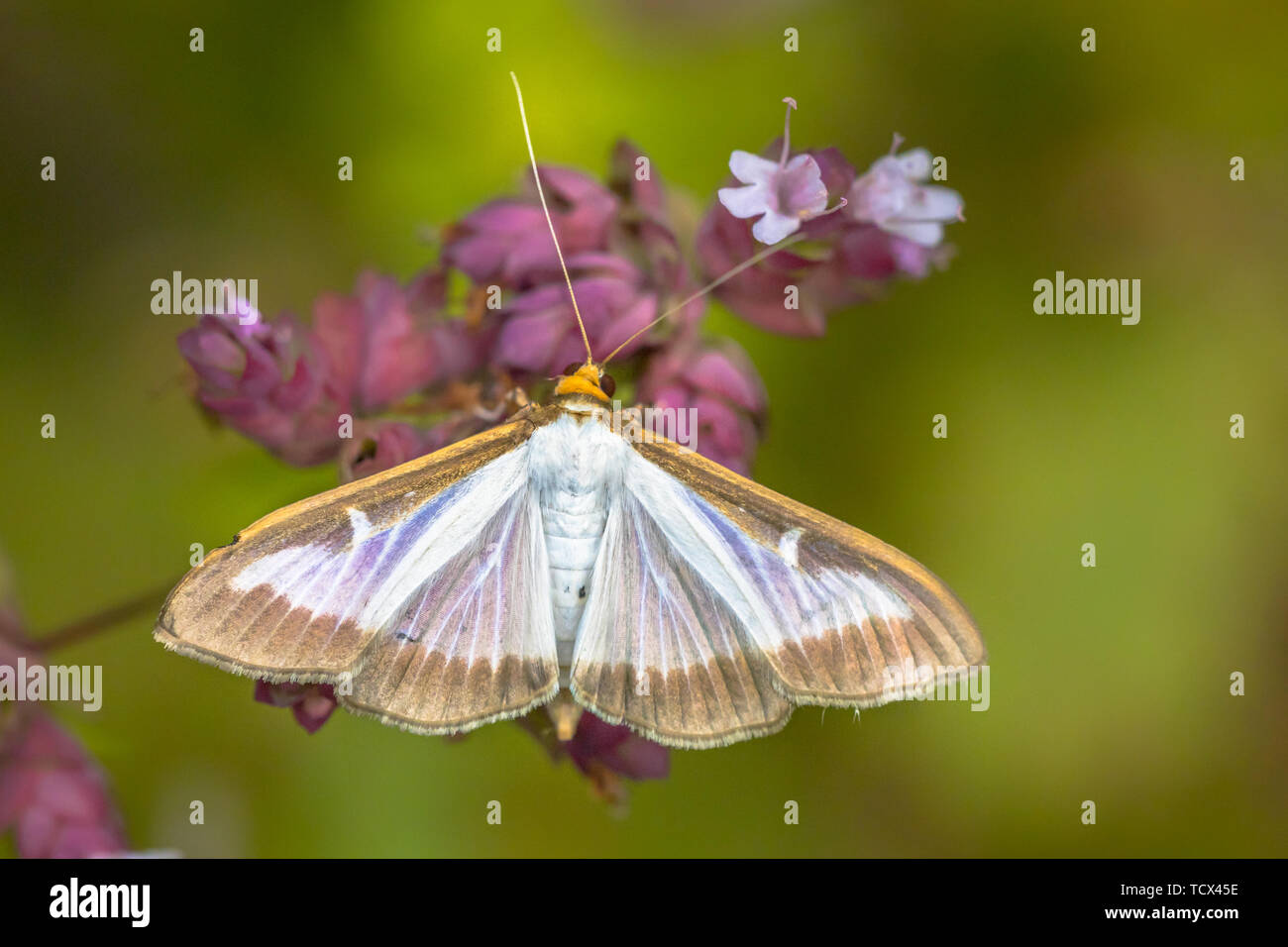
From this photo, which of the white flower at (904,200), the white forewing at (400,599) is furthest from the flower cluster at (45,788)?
the white flower at (904,200)

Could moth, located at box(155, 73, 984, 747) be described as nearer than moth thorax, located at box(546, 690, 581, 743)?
Yes

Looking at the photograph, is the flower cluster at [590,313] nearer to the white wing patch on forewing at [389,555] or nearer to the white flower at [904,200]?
the white flower at [904,200]

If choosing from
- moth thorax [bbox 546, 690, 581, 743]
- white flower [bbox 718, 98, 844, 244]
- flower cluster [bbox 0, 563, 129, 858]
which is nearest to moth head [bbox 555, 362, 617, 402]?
white flower [bbox 718, 98, 844, 244]

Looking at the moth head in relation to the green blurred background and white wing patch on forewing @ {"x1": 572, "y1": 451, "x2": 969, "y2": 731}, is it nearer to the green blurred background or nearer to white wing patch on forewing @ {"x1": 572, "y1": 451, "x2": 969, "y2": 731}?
white wing patch on forewing @ {"x1": 572, "y1": 451, "x2": 969, "y2": 731}

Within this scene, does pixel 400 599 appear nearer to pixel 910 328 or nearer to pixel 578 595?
pixel 578 595

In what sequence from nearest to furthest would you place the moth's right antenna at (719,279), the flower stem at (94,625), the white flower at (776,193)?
the white flower at (776,193) < the moth's right antenna at (719,279) < the flower stem at (94,625)
